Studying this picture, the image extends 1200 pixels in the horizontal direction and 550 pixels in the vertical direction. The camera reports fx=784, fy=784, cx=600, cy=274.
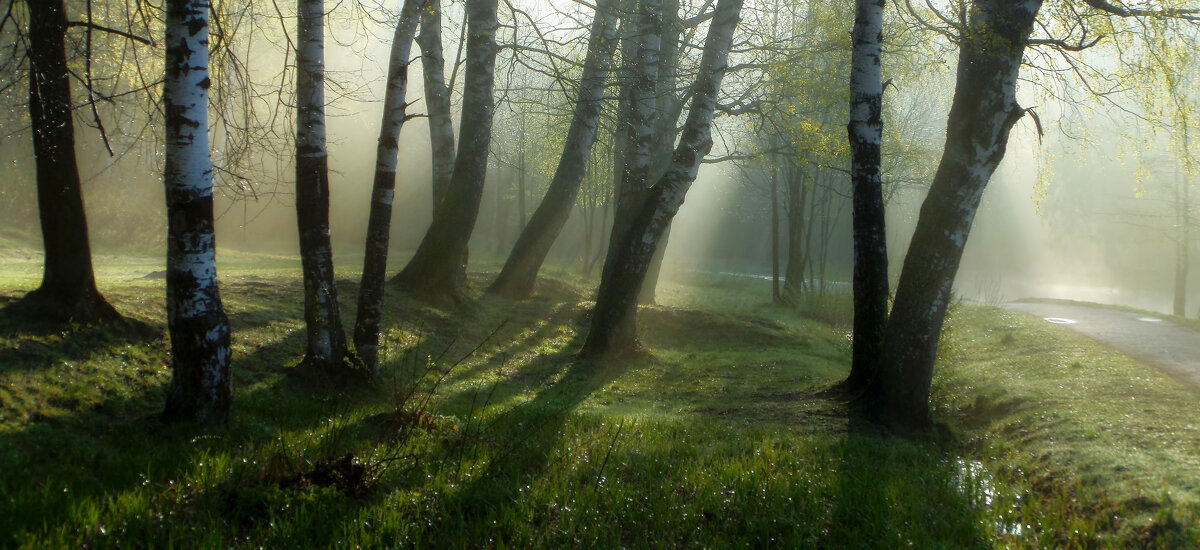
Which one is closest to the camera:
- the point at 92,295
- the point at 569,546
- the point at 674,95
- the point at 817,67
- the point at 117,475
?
the point at 569,546

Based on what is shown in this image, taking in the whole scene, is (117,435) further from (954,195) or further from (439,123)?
(439,123)

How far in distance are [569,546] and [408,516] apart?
94cm

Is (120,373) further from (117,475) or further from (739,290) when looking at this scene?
(739,290)

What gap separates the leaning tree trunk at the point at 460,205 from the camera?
13812mm

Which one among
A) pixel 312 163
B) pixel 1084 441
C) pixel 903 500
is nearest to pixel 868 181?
pixel 1084 441

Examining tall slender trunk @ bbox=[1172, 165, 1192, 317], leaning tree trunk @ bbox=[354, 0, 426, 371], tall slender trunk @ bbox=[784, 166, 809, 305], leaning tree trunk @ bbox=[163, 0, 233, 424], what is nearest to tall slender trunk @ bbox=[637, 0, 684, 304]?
tall slender trunk @ bbox=[784, 166, 809, 305]

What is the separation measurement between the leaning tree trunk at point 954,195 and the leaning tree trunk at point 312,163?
539 cm

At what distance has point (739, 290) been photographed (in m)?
31.9

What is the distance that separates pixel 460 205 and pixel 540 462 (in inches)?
356

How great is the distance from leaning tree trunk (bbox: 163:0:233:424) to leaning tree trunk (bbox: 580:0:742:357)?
6.96 meters

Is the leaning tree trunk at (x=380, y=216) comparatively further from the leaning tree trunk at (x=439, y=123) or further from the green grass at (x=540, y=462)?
the leaning tree trunk at (x=439, y=123)

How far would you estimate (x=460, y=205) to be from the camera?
14109 mm

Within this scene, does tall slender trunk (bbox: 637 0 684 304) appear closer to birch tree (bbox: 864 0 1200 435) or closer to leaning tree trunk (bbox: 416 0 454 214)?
leaning tree trunk (bbox: 416 0 454 214)

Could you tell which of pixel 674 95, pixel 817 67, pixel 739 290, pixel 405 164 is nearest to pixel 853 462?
pixel 817 67
